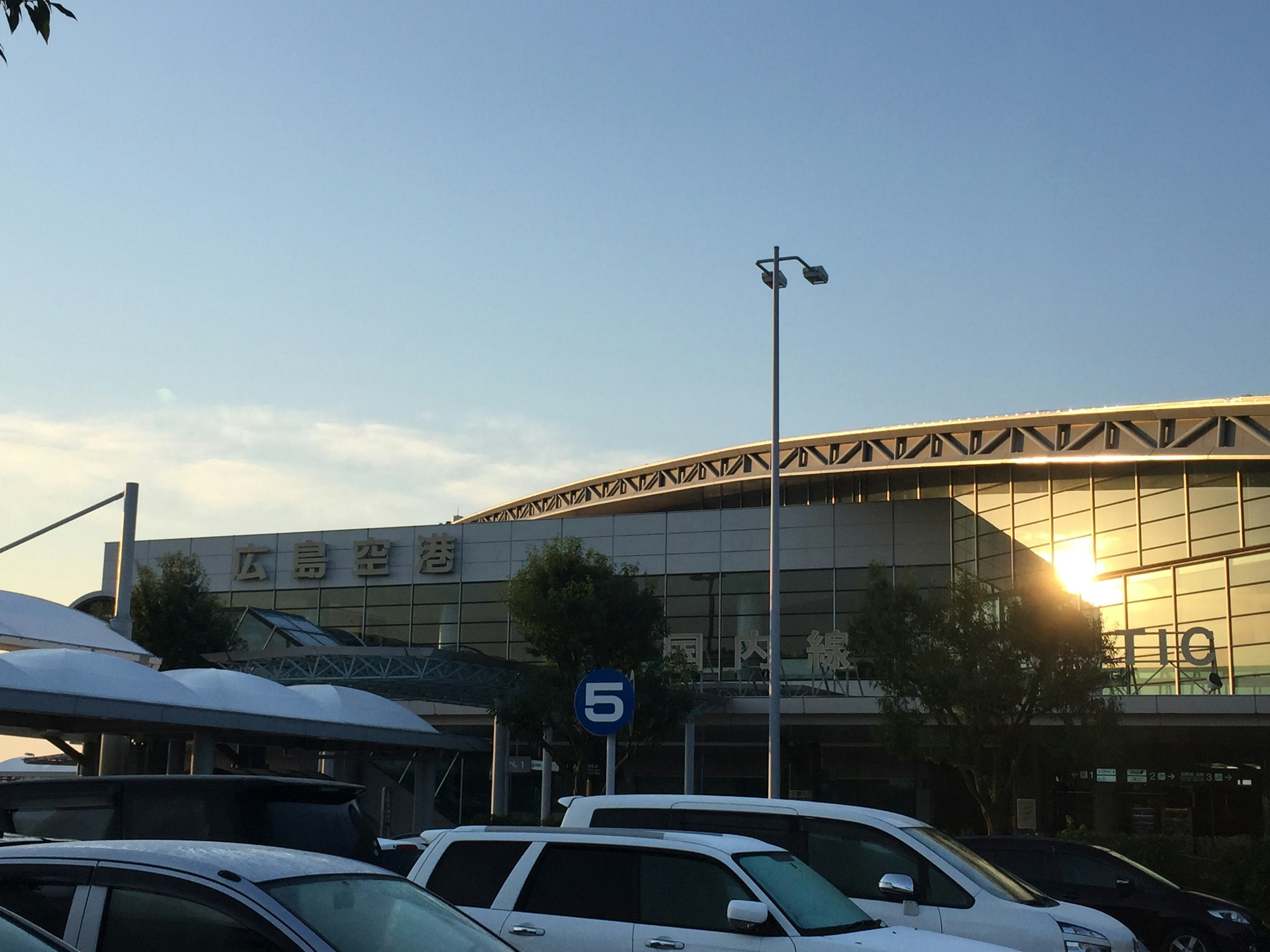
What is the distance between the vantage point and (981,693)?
24359 millimetres

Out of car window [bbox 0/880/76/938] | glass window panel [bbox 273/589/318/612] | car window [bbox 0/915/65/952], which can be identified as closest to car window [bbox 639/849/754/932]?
car window [bbox 0/880/76/938]

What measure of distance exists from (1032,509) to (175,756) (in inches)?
1035

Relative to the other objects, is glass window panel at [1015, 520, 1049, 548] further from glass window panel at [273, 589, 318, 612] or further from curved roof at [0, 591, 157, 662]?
curved roof at [0, 591, 157, 662]

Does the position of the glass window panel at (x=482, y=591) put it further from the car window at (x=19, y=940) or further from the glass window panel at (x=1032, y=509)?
Result: the car window at (x=19, y=940)

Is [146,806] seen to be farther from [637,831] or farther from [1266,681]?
[1266,681]

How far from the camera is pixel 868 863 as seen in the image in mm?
11102

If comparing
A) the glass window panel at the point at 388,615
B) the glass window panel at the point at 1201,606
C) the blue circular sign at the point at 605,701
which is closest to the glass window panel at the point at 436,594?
the glass window panel at the point at 388,615

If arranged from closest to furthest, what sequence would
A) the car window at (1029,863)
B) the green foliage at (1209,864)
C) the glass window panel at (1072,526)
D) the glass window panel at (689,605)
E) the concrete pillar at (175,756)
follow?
the car window at (1029,863) → the green foliage at (1209,864) → the concrete pillar at (175,756) → the glass window panel at (1072,526) → the glass window panel at (689,605)

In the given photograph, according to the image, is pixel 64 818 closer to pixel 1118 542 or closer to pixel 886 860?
pixel 886 860

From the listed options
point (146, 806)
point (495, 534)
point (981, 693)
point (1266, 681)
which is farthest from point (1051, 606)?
point (495, 534)

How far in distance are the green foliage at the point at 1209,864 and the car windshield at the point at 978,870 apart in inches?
315

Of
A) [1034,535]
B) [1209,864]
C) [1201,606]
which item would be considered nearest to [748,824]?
[1209,864]

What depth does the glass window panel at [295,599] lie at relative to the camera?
164 feet

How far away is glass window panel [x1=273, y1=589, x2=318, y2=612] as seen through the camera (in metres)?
50.1
